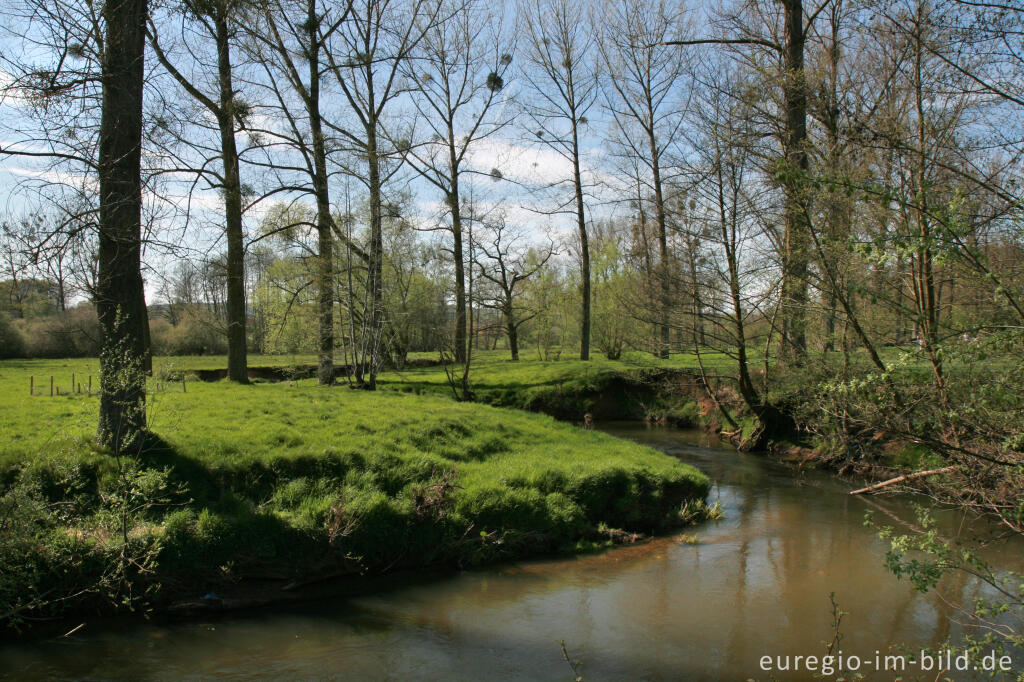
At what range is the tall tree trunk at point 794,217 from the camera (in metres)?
Result: 11.1

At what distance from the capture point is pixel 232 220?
16.6m

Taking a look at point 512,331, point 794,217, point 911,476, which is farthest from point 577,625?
point 512,331

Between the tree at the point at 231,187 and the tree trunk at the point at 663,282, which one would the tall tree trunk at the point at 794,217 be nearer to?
the tree trunk at the point at 663,282

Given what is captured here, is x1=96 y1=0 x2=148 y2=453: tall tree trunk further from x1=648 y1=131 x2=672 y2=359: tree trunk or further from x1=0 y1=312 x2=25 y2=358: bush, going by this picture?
x1=0 y1=312 x2=25 y2=358: bush

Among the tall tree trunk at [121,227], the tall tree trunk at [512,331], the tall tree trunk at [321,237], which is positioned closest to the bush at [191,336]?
the tall tree trunk at [512,331]

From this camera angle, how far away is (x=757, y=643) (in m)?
6.08

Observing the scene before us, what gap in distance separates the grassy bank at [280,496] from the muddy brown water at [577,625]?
1.71 feet

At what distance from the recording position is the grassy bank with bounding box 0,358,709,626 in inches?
241

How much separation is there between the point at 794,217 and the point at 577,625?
8.60 meters

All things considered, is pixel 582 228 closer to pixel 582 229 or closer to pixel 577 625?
pixel 582 229

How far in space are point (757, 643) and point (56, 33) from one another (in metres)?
9.31

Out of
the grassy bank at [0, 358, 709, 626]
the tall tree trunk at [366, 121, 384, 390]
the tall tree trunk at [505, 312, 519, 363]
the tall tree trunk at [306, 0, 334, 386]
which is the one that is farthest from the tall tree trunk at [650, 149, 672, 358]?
the tall tree trunk at [505, 312, 519, 363]

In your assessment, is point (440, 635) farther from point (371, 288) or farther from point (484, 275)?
point (484, 275)

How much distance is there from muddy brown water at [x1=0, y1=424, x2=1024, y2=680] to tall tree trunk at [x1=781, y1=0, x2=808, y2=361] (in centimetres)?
A: 480
